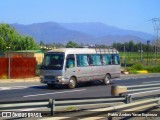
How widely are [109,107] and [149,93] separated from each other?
133 inches

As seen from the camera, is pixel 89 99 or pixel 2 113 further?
pixel 89 99

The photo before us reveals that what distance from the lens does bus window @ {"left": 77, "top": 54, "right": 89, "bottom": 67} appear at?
81.0ft

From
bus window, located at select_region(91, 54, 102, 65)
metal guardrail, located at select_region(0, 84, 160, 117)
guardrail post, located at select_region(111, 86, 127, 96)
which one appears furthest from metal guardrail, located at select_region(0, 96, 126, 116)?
bus window, located at select_region(91, 54, 102, 65)

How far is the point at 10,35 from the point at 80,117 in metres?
90.9

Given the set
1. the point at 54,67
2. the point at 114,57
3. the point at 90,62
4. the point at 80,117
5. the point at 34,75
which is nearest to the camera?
the point at 80,117

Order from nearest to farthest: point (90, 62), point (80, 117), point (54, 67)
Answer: point (80, 117)
point (54, 67)
point (90, 62)

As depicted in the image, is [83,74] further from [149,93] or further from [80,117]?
[80,117]

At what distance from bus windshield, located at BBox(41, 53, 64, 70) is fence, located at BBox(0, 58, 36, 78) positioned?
9132 mm

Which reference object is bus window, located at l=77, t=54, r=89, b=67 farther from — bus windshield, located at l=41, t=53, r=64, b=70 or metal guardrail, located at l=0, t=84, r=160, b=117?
metal guardrail, located at l=0, t=84, r=160, b=117

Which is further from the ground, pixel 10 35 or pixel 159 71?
pixel 10 35

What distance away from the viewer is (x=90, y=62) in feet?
Result: 84.8

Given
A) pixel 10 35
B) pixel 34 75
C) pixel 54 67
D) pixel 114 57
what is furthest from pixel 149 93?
pixel 10 35

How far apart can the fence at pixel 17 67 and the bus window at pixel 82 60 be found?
29.6ft

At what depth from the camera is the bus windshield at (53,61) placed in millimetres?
23578
